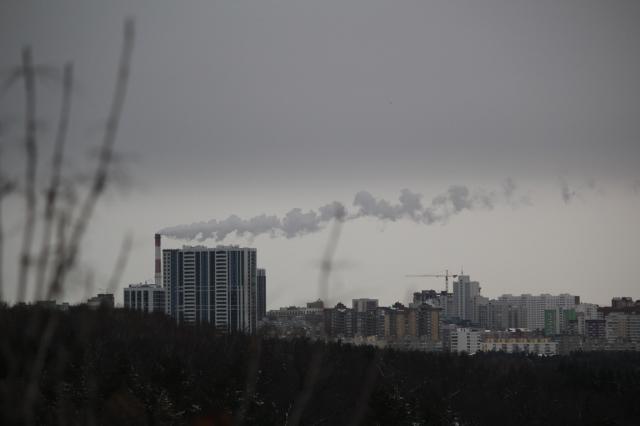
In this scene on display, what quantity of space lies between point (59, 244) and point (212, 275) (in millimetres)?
125584

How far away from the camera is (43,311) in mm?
2514

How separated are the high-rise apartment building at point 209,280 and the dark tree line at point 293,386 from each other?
62.4m

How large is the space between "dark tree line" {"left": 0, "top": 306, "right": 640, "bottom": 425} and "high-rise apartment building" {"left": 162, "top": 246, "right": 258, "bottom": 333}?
62428 mm

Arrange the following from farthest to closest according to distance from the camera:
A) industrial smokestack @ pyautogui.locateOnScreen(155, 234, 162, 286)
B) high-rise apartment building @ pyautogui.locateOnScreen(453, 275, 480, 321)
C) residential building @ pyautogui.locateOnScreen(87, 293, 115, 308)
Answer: high-rise apartment building @ pyautogui.locateOnScreen(453, 275, 480, 321) < industrial smokestack @ pyautogui.locateOnScreen(155, 234, 162, 286) < residential building @ pyautogui.locateOnScreen(87, 293, 115, 308)

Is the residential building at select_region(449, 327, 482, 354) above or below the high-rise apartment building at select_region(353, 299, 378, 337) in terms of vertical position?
below

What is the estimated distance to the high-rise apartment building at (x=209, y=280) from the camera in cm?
12631

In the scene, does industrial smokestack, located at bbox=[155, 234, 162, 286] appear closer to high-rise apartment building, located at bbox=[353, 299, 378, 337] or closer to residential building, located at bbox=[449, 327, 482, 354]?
high-rise apartment building, located at bbox=[353, 299, 378, 337]

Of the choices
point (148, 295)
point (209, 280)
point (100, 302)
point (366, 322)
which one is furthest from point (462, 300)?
point (100, 302)

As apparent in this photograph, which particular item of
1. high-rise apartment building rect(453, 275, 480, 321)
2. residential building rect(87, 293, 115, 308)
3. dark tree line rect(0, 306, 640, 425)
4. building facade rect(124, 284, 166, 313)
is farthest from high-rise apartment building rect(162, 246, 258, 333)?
residential building rect(87, 293, 115, 308)

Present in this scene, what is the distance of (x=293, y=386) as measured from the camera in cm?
3988

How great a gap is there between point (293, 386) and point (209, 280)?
88707 mm

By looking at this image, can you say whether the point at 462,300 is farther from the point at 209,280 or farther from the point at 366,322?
the point at 209,280

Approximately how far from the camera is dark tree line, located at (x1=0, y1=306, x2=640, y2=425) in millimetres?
28638

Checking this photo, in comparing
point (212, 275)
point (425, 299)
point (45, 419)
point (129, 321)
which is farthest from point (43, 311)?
point (425, 299)
